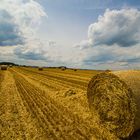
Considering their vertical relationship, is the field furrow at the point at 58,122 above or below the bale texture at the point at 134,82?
below

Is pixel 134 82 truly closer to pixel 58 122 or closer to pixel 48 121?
pixel 58 122

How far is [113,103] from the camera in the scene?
8.45 m

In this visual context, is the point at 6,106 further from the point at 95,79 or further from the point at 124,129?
the point at 124,129

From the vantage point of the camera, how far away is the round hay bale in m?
7.55

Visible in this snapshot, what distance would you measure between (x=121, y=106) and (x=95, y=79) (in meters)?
1.89

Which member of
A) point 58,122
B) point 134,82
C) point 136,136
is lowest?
point 136,136

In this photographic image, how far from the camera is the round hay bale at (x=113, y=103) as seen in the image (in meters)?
7.55

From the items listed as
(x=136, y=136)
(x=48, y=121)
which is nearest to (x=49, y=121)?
(x=48, y=121)

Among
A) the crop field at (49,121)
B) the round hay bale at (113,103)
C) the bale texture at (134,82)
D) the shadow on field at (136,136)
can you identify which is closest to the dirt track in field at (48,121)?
the crop field at (49,121)

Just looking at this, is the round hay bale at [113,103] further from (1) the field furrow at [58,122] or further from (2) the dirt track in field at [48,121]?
(1) the field furrow at [58,122]

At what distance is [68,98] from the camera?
13500mm

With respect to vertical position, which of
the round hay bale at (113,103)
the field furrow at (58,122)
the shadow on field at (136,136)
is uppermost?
the round hay bale at (113,103)

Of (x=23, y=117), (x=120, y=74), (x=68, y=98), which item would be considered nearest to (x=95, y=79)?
(x=120, y=74)

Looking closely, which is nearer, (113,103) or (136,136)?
(136,136)
